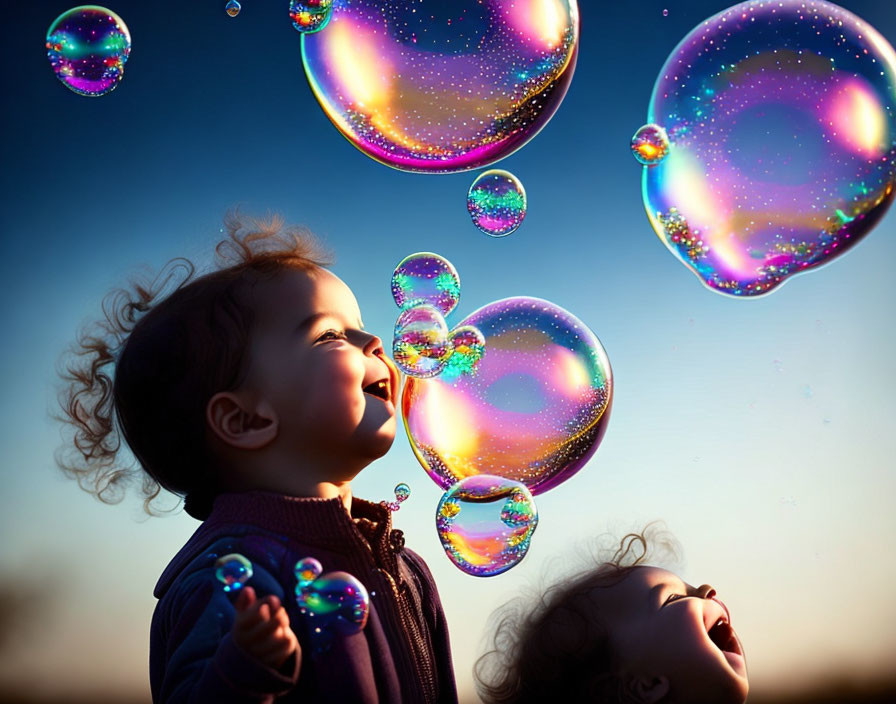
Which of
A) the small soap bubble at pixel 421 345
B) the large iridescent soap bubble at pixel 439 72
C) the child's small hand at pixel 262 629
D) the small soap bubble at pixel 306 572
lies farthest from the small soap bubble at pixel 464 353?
the child's small hand at pixel 262 629

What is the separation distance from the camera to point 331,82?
264 cm

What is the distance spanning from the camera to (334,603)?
5.71 feet

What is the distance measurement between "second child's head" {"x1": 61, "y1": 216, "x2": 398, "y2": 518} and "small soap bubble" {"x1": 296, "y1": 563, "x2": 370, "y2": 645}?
38 cm

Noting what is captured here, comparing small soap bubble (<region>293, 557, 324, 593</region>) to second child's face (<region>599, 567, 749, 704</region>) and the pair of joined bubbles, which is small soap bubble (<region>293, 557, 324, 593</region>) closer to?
the pair of joined bubbles

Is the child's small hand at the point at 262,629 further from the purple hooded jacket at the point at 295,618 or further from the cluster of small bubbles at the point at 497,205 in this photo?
the cluster of small bubbles at the point at 497,205

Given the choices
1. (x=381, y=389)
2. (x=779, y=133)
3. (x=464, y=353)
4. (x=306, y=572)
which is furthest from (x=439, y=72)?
(x=306, y=572)

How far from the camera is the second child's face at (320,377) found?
2.09m

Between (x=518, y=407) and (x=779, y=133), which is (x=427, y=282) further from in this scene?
(x=779, y=133)

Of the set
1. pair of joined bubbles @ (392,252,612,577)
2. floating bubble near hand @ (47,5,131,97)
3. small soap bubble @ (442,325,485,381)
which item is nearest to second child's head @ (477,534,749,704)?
pair of joined bubbles @ (392,252,612,577)

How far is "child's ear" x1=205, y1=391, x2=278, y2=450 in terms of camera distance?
2117mm

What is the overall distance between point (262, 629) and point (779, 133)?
2.20 meters

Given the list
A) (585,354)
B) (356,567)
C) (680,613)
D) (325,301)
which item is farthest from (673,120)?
(356,567)

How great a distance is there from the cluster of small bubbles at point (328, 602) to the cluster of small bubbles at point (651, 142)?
181 cm

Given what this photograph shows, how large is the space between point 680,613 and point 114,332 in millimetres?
1986
